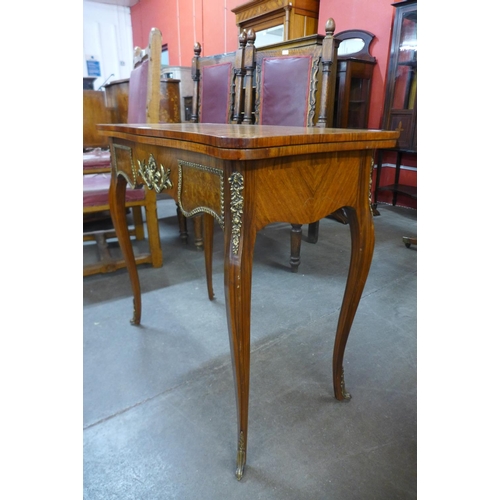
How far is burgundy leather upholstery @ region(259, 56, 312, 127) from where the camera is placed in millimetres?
1986

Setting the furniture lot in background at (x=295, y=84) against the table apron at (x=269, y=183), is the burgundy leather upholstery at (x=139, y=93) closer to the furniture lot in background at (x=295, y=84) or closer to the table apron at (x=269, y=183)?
the furniture lot in background at (x=295, y=84)

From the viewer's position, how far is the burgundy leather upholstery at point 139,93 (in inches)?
65.5

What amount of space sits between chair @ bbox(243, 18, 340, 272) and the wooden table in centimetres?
114

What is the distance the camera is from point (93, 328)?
1486 mm

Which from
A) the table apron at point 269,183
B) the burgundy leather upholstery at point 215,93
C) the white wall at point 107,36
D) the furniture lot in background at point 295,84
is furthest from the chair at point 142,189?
the white wall at point 107,36

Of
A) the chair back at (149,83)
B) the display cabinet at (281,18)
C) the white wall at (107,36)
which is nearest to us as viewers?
the chair back at (149,83)

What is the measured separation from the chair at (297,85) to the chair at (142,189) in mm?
712

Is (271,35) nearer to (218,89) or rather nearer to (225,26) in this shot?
(225,26)

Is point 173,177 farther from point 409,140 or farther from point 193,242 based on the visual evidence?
point 409,140

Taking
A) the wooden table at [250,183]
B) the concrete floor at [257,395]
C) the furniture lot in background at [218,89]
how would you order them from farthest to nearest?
the furniture lot in background at [218,89], the concrete floor at [257,395], the wooden table at [250,183]

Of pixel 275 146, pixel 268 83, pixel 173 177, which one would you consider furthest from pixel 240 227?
pixel 268 83
